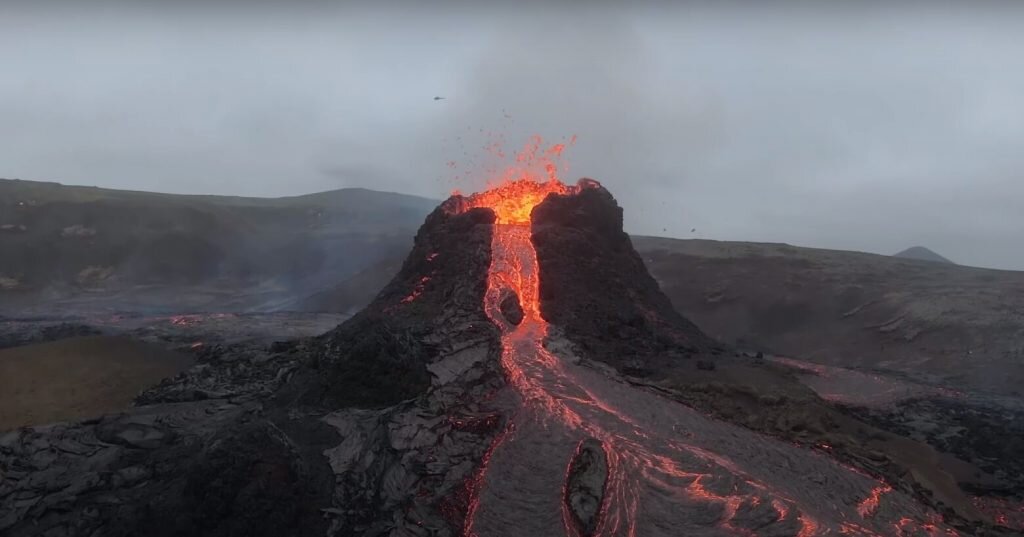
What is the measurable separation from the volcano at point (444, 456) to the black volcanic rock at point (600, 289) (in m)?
0.28

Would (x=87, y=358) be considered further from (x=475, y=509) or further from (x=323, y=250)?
(x=323, y=250)

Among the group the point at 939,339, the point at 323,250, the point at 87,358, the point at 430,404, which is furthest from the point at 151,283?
the point at 939,339

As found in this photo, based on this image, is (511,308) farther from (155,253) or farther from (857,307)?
(155,253)

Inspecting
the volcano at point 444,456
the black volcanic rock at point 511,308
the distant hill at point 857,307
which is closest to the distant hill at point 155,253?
the distant hill at point 857,307

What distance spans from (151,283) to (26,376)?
4452cm

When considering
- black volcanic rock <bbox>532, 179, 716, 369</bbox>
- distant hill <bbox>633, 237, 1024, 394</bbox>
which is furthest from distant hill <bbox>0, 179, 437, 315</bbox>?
black volcanic rock <bbox>532, 179, 716, 369</bbox>

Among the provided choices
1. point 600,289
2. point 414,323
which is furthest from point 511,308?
point 600,289

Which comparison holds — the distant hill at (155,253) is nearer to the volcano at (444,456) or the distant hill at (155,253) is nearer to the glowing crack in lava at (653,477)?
the volcano at (444,456)

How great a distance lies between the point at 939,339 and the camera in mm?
29406

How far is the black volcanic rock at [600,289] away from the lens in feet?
58.0

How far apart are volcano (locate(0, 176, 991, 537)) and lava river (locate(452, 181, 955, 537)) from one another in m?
0.03

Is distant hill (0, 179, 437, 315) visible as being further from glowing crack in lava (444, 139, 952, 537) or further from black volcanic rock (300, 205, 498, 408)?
glowing crack in lava (444, 139, 952, 537)

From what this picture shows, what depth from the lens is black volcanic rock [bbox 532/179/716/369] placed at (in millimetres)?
17688

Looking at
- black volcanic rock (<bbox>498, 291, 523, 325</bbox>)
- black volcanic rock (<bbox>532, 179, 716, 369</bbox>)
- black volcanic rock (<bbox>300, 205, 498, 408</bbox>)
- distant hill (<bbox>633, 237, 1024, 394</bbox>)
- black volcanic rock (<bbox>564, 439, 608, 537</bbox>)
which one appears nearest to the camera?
black volcanic rock (<bbox>564, 439, 608, 537</bbox>)
